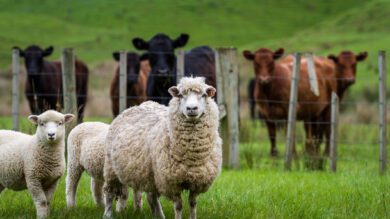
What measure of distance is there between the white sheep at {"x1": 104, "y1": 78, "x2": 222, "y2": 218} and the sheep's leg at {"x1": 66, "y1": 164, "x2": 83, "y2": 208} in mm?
981

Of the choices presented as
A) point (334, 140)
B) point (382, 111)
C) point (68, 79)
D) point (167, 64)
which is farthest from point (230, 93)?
point (68, 79)

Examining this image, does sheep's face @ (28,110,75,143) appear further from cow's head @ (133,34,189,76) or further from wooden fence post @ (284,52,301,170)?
cow's head @ (133,34,189,76)

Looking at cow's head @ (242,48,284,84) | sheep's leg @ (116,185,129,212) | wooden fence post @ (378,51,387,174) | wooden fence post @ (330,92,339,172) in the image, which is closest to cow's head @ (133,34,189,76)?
cow's head @ (242,48,284,84)

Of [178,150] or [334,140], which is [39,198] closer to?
[178,150]

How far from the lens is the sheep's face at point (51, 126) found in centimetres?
805

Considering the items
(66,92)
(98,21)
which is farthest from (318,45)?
(66,92)

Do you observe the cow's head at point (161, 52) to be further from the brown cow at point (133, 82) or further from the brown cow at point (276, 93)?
the brown cow at point (276, 93)

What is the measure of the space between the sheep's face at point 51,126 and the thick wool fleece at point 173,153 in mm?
608

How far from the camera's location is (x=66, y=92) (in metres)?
12.6

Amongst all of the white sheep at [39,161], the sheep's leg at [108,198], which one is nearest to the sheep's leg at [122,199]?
the sheep's leg at [108,198]

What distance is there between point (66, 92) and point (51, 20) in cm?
5719

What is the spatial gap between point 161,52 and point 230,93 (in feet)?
5.76

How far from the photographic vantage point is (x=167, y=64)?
14.5 meters

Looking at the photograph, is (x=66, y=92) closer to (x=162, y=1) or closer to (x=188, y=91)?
(x=188, y=91)
